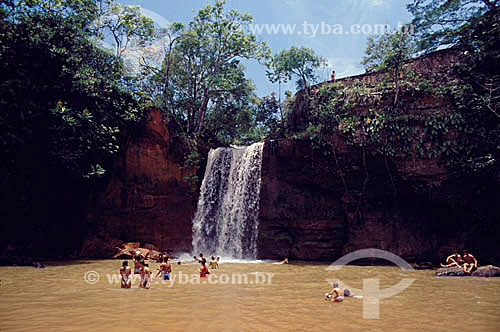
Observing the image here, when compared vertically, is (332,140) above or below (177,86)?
below

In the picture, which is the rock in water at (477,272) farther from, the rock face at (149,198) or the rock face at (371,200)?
the rock face at (149,198)

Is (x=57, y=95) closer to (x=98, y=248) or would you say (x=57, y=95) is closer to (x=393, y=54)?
(x=98, y=248)

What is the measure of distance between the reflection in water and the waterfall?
9.51m

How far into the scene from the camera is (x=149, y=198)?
19625 millimetres

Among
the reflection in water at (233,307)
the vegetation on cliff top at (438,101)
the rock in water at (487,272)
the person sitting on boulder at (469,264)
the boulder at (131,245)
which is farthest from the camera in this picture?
the boulder at (131,245)

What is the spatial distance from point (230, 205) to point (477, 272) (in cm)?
1337

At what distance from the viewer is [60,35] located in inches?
697

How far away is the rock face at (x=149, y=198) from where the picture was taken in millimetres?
18641

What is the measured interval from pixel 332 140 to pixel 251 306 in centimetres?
1325

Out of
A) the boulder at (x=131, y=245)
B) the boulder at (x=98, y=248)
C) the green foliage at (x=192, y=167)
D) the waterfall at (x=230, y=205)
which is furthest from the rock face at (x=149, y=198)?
the waterfall at (x=230, y=205)

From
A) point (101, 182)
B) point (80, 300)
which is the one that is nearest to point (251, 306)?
point (80, 300)

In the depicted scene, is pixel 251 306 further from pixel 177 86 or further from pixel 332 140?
pixel 177 86

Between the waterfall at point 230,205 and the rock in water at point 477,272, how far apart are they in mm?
10039

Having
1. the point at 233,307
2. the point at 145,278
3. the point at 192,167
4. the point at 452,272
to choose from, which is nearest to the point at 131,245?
the point at 192,167
